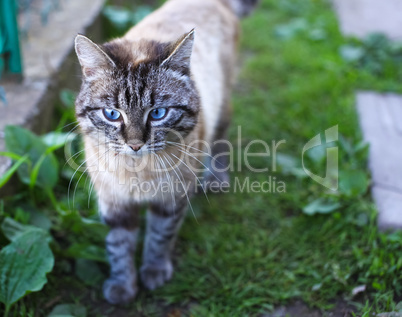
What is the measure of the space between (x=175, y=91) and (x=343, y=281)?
1357mm

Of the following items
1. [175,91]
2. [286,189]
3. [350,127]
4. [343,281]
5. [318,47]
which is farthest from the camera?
[318,47]

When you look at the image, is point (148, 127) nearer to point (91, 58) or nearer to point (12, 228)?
point (91, 58)

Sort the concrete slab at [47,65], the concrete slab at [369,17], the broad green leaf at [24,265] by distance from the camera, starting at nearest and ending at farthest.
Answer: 1. the broad green leaf at [24,265]
2. the concrete slab at [47,65]
3. the concrete slab at [369,17]

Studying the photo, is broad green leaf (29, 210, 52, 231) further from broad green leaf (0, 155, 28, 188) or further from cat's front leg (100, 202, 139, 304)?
cat's front leg (100, 202, 139, 304)

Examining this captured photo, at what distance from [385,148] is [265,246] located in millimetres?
1231

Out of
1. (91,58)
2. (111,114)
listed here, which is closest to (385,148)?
(111,114)

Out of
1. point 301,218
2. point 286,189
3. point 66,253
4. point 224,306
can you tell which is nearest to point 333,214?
point 301,218

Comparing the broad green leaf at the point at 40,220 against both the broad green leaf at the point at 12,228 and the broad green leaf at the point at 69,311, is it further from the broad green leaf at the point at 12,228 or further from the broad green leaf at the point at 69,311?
the broad green leaf at the point at 69,311

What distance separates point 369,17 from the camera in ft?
16.6

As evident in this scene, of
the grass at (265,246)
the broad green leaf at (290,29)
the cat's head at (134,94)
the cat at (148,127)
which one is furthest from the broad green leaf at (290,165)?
the broad green leaf at (290,29)

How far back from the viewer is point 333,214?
275 cm

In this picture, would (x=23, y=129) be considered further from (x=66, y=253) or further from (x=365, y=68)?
(x=365, y=68)

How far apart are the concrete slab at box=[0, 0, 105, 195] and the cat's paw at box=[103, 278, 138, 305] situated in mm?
840

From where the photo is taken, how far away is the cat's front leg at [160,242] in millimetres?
2377
